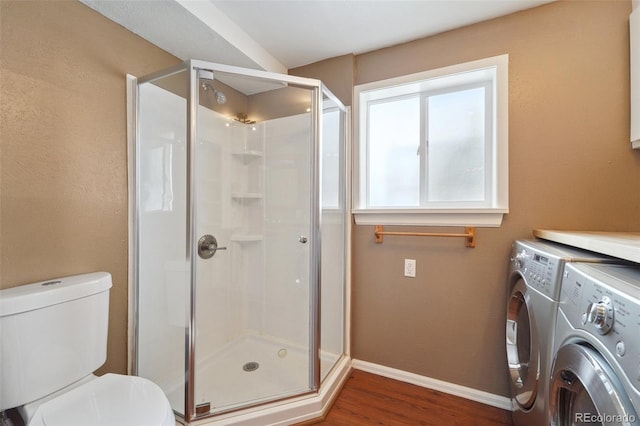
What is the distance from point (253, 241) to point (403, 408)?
1.52 metres

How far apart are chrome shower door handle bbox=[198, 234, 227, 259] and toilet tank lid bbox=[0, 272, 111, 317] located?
1.51 ft

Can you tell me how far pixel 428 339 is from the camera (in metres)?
1.72

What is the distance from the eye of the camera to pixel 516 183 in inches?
59.0

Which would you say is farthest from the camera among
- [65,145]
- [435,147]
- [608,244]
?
[435,147]

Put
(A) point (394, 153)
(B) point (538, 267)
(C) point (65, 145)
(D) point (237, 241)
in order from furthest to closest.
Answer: (D) point (237, 241)
(A) point (394, 153)
(C) point (65, 145)
(B) point (538, 267)

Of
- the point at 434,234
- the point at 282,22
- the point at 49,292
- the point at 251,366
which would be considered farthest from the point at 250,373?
the point at 282,22

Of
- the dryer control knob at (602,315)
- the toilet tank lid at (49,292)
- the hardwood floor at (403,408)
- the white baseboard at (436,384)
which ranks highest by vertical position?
the dryer control knob at (602,315)

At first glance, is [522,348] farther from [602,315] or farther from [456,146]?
[456,146]

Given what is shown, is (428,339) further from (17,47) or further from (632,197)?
(17,47)

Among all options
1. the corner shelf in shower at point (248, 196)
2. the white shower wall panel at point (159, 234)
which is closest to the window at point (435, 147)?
the corner shelf in shower at point (248, 196)

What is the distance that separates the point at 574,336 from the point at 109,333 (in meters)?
1.98

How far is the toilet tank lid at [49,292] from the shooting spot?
93 cm

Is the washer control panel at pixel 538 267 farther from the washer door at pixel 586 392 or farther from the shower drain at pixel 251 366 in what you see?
the shower drain at pixel 251 366

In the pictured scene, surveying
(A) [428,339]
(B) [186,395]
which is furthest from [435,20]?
(B) [186,395]
